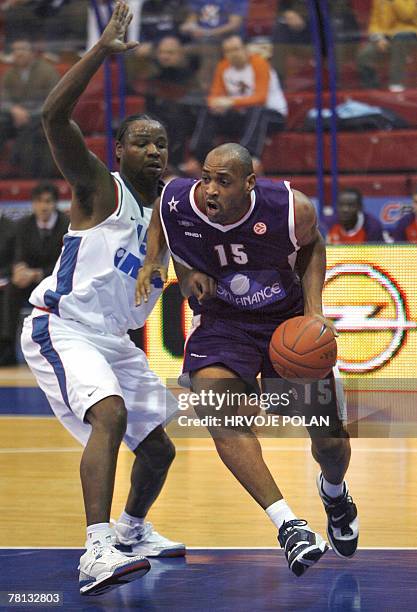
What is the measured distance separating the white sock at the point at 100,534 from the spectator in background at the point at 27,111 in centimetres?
741

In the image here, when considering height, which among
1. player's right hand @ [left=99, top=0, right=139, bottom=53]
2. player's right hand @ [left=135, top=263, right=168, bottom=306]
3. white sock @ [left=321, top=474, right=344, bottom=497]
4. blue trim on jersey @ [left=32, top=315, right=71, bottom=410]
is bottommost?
white sock @ [left=321, top=474, right=344, bottom=497]

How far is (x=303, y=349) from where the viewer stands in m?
4.82

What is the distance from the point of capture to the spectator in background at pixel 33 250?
11.0 m

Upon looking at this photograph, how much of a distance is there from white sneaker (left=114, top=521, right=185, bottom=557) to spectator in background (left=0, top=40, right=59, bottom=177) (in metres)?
6.69

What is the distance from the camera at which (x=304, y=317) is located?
16.2 feet

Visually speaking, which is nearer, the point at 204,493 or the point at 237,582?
the point at 237,582

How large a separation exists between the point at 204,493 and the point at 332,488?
1.50 metres

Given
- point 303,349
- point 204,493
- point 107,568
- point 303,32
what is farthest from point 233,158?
point 303,32

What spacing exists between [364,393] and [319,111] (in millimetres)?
2839

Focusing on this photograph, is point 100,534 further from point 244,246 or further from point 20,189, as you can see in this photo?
point 20,189

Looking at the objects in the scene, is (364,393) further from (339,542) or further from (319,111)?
(339,542)

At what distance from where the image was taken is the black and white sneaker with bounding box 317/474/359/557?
17.3 feet

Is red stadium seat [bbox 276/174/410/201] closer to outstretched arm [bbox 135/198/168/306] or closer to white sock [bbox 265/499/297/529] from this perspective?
outstretched arm [bbox 135/198/168/306]

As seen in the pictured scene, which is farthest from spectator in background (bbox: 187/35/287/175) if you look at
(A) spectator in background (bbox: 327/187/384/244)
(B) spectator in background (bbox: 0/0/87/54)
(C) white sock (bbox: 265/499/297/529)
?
(C) white sock (bbox: 265/499/297/529)
